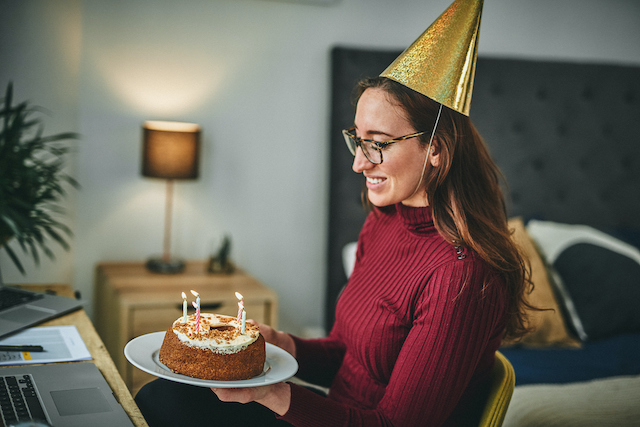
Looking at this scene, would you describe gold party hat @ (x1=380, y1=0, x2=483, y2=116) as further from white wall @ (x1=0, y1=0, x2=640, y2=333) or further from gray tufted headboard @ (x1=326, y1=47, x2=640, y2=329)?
white wall @ (x1=0, y1=0, x2=640, y2=333)

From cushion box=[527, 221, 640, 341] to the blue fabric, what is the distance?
7 cm

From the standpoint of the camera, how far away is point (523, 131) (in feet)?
9.27

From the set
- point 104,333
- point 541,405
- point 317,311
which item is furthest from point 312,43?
point 541,405

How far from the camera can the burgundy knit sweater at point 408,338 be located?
1.01 metres

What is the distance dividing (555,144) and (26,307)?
2.57 metres

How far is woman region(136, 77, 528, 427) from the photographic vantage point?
40.0 inches

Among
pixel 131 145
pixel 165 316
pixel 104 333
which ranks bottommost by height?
pixel 104 333

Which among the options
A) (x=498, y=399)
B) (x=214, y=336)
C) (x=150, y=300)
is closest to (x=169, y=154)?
(x=150, y=300)

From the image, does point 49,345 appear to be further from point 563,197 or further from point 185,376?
point 563,197

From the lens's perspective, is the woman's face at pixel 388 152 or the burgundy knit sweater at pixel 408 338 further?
the woman's face at pixel 388 152

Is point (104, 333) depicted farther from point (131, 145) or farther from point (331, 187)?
point (331, 187)


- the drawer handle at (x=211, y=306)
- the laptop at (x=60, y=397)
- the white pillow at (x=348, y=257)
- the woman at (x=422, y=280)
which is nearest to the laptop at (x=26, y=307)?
the laptop at (x=60, y=397)

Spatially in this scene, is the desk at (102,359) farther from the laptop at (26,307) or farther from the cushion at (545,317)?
the cushion at (545,317)

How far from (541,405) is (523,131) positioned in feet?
5.37
